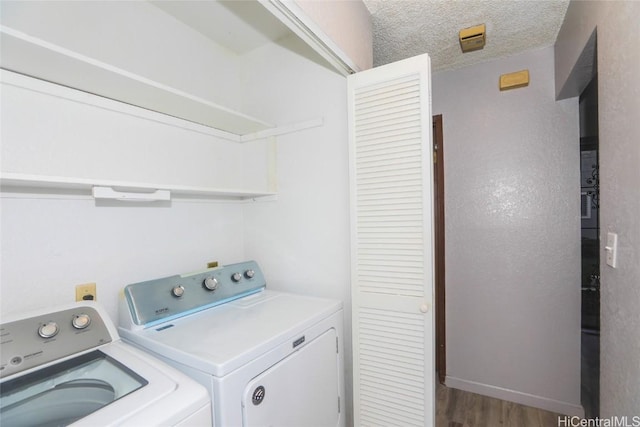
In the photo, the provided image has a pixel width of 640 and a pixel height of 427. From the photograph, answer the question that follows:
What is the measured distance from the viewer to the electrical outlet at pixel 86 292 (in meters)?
1.32

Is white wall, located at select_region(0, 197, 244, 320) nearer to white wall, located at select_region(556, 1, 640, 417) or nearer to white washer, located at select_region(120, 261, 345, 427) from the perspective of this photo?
white washer, located at select_region(120, 261, 345, 427)

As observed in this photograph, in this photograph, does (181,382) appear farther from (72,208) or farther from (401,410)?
(401,410)

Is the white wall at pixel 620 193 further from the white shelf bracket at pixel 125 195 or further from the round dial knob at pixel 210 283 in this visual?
the white shelf bracket at pixel 125 195

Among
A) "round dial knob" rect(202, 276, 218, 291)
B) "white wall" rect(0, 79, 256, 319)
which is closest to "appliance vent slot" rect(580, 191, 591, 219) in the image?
"round dial knob" rect(202, 276, 218, 291)

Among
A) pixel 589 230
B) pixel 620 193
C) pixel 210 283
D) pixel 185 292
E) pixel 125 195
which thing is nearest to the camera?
pixel 620 193

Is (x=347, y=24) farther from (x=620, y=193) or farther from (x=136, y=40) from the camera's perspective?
(x=620, y=193)

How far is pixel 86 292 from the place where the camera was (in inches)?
52.7

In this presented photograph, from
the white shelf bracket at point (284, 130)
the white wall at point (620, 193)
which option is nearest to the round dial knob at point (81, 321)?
the white shelf bracket at point (284, 130)

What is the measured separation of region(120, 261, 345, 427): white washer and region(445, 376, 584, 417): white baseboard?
136 centimetres

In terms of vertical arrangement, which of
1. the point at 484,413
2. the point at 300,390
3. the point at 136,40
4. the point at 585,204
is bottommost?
the point at 484,413

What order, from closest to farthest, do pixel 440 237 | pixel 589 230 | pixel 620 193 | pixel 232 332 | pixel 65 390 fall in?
pixel 65 390
pixel 620 193
pixel 232 332
pixel 589 230
pixel 440 237

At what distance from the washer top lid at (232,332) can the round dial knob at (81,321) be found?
0.16 meters

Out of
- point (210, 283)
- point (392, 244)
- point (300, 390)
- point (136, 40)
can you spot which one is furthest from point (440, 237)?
point (136, 40)

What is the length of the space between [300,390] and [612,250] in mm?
1410
